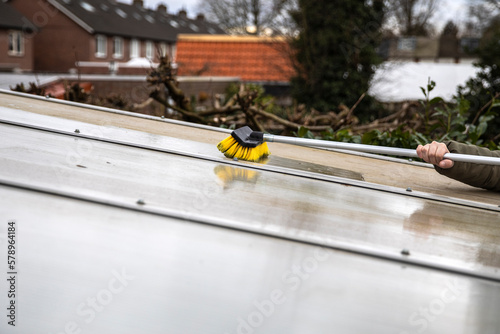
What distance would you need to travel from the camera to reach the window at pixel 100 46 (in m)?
37.8

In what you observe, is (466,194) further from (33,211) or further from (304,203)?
(33,211)

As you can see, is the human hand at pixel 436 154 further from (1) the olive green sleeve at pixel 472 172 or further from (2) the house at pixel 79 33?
(2) the house at pixel 79 33

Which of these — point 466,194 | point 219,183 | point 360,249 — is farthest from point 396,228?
point 466,194

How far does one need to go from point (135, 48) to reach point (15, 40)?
10.6m

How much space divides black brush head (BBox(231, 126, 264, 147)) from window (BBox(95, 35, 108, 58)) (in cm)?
3687

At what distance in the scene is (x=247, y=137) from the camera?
296 cm

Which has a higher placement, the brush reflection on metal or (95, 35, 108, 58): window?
(95, 35, 108, 58): window

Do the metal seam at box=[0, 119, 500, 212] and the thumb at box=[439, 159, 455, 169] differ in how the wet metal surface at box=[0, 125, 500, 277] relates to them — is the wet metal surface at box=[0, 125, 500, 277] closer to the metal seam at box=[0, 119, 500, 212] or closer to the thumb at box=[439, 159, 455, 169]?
the metal seam at box=[0, 119, 500, 212]

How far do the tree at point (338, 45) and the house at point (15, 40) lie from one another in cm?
2515

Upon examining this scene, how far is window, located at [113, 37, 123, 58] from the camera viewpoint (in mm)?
39688

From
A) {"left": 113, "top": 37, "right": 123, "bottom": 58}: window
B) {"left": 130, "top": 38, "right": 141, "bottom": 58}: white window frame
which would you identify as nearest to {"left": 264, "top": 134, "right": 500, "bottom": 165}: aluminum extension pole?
{"left": 113, "top": 37, "right": 123, "bottom": 58}: window

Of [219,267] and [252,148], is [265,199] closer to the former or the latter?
[219,267]
